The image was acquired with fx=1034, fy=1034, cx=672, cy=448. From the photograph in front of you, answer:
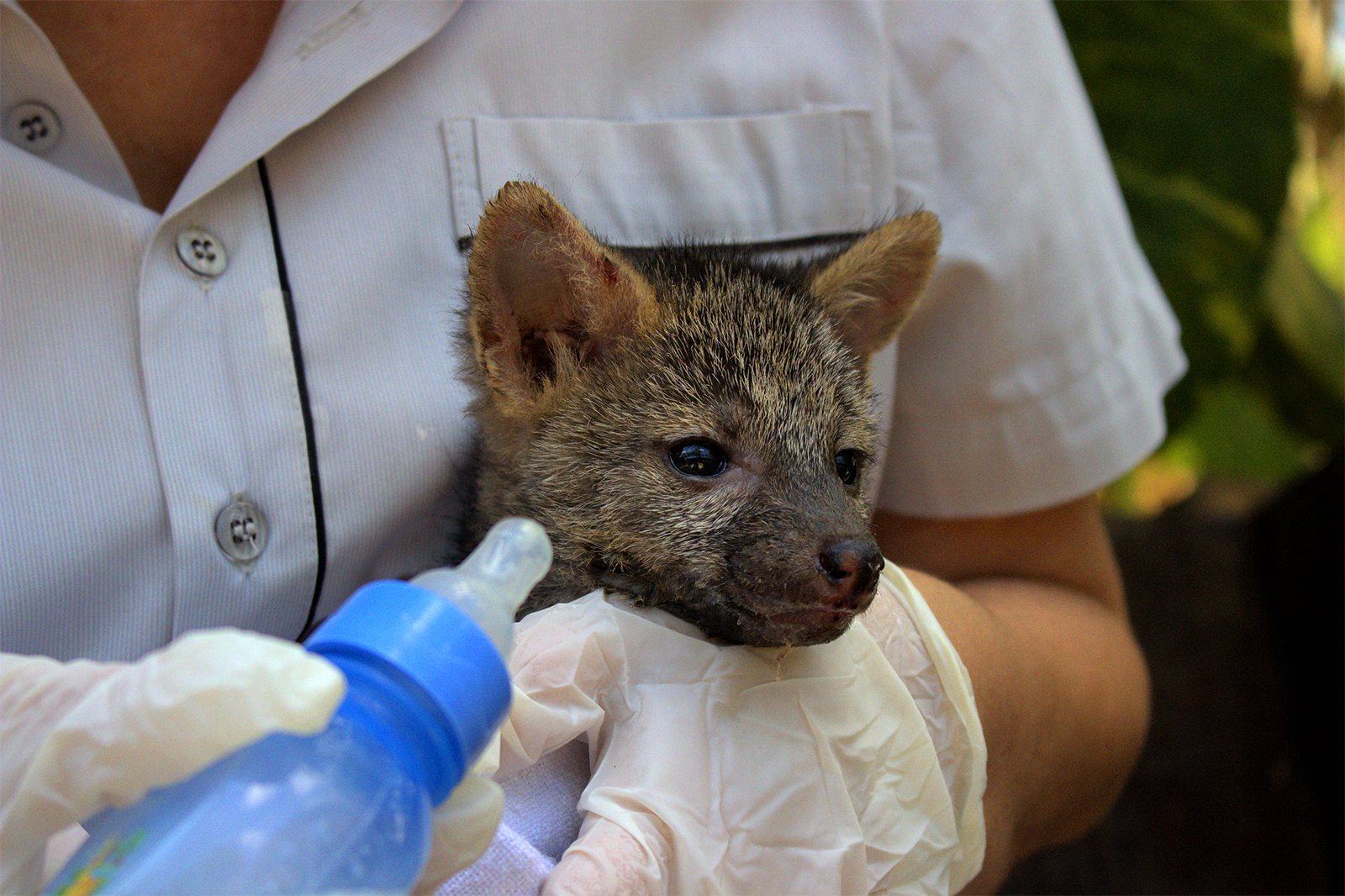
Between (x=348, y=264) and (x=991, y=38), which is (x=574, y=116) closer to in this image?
(x=348, y=264)

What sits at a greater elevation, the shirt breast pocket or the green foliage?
the shirt breast pocket

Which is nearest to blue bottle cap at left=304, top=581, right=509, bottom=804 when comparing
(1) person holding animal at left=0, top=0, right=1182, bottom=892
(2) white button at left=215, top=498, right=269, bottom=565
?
(1) person holding animal at left=0, top=0, right=1182, bottom=892

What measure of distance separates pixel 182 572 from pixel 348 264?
59 centimetres

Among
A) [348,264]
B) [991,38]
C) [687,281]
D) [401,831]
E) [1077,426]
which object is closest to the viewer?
[401,831]

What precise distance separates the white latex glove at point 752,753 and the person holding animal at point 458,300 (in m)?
0.07

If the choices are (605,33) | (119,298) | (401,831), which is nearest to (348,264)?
(119,298)

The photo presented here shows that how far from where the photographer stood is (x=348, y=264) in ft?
6.00

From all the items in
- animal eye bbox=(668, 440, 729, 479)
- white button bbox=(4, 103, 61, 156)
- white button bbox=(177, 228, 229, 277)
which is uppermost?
white button bbox=(4, 103, 61, 156)

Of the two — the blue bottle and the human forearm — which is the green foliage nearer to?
the human forearm

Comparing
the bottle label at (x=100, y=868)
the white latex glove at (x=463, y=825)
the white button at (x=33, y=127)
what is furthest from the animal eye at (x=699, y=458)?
the white button at (x=33, y=127)

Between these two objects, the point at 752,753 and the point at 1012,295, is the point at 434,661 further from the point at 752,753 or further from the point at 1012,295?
the point at 1012,295

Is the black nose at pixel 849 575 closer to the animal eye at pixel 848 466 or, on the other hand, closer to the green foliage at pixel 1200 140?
the animal eye at pixel 848 466

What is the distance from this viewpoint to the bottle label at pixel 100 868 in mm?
904

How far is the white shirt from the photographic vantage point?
166cm
